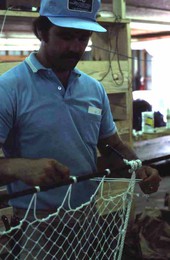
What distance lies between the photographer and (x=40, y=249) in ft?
4.40

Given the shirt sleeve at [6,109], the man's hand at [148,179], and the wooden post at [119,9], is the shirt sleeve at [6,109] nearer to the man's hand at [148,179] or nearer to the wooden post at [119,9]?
the man's hand at [148,179]

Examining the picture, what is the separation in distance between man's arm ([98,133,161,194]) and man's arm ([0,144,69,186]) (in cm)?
36

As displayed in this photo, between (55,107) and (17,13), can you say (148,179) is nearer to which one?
(55,107)

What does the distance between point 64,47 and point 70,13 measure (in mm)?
120

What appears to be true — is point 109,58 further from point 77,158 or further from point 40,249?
point 40,249

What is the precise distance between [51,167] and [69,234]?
0.36 m

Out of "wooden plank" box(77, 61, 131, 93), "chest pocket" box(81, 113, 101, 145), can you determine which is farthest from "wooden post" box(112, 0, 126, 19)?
"chest pocket" box(81, 113, 101, 145)

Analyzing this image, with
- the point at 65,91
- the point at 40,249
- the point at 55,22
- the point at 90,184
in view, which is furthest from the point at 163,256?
the point at 55,22

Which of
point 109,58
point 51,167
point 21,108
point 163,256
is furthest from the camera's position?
point 109,58

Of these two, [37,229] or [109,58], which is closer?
[37,229]

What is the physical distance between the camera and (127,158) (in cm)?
159

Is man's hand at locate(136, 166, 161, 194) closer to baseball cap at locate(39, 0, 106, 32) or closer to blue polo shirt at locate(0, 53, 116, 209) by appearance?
blue polo shirt at locate(0, 53, 116, 209)

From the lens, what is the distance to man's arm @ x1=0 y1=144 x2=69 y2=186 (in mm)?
1134

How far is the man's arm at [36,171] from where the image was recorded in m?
1.13
